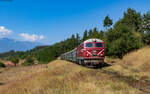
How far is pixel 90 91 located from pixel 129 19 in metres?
39.6

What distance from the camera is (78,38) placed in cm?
13138

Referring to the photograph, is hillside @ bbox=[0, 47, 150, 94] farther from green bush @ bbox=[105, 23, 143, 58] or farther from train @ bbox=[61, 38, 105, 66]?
green bush @ bbox=[105, 23, 143, 58]

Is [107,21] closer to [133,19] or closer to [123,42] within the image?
[133,19]

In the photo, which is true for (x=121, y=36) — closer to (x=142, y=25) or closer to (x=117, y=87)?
(x=142, y=25)

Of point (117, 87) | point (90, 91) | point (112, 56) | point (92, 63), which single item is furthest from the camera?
point (112, 56)

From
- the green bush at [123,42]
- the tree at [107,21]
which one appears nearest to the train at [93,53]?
the green bush at [123,42]

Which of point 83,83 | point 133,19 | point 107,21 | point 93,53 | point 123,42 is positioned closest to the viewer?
point 83,83

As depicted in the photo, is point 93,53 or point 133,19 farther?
point 133,19

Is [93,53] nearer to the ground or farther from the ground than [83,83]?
farther from the ground

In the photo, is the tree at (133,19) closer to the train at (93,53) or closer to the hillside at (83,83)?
the train at (93,53)

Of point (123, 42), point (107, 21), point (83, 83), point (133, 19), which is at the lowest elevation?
point (83, 83)

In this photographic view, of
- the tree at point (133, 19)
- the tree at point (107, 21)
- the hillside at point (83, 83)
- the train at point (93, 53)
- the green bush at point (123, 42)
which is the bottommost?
the hillside at point (83, 83)

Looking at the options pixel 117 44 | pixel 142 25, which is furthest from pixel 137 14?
pixel 117 44

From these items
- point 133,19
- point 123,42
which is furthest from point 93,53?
point 133,19
